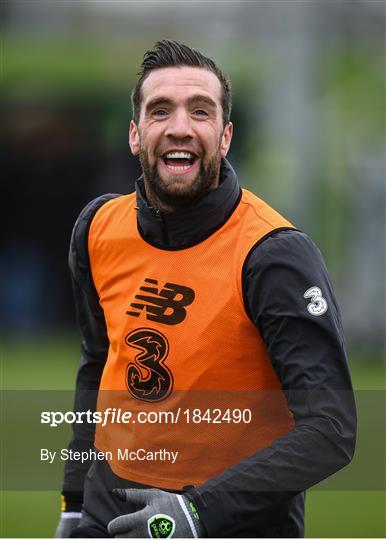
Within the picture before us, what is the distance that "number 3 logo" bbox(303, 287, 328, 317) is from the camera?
376 cm

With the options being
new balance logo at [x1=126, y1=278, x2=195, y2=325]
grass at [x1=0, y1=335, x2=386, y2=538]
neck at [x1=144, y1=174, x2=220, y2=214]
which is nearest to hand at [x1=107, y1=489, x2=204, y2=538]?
new balance logo at [x1=126, y1=278, x2=195, y2=325]

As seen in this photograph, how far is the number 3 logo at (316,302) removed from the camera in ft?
12.3

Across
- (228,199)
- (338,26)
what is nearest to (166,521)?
(228,199)

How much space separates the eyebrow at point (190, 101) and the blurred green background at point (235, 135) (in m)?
14.0

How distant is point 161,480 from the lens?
4.00 metres

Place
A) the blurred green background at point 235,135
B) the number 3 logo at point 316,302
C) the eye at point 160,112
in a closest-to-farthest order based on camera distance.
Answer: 1. the number 3 logo at point 316,302
2. the eye at point 160,112
3. the blurred green background at point 235,135

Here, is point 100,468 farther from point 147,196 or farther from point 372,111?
point 372,111

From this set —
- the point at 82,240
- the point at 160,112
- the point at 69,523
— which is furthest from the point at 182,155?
the point at 69,523

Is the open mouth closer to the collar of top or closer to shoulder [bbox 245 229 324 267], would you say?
the collar of top

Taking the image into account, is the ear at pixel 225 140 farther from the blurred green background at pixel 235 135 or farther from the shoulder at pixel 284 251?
the blurred green background at pixel 235 135

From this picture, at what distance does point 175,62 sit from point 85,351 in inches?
47.2

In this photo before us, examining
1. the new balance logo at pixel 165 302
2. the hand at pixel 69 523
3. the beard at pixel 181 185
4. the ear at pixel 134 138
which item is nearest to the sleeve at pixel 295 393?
the new balance logo at pixel 165 302

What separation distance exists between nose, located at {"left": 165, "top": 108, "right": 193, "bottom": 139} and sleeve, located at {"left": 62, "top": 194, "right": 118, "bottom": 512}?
2.10 ft

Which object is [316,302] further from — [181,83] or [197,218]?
[181,83]
